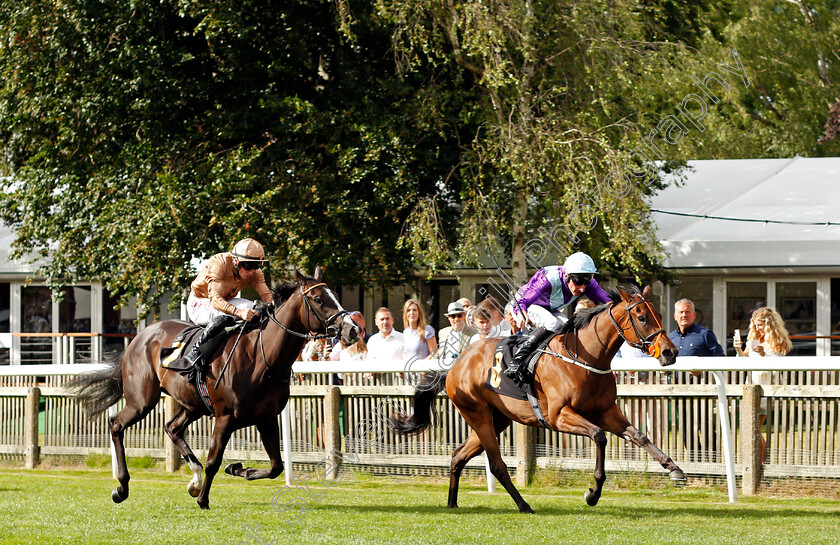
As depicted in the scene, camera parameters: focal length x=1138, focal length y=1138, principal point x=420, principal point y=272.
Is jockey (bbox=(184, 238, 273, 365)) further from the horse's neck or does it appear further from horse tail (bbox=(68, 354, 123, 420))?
horse tail (bbox=(68, 354, 123, 420))

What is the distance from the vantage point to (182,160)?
15.2 metres

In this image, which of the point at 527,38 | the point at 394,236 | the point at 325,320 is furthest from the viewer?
the point at 394,236

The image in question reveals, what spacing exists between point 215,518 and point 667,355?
121 inches

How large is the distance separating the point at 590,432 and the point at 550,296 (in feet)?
4.43

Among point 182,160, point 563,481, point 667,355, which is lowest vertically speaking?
point 563,481

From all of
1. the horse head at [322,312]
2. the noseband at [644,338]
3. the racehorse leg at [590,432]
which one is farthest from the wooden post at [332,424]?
the noseband at [644,338]

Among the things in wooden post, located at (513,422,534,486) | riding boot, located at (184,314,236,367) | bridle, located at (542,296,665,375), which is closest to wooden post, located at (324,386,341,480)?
wooden post, located at (513,422,534,486)

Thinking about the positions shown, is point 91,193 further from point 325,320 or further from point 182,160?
point 325,320

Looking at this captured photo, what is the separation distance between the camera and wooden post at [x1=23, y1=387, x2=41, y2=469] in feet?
38.0

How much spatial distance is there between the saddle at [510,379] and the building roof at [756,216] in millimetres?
8581

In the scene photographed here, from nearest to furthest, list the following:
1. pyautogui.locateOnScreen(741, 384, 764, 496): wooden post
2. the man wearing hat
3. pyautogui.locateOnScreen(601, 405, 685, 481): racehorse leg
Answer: pyautogui.locateOnScreen(601, 405, 685, 481): racehorse leg < pyautogui.locateOnScreen(741, 384, 764, 496): wooden post < the man wearing hat

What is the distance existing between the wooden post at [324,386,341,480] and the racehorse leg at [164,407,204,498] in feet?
5.61

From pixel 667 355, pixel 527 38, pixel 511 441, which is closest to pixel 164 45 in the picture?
pixel 527 38

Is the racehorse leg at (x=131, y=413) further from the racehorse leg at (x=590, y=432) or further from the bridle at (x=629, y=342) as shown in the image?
the racehorse leg at (x=590, y=432)
